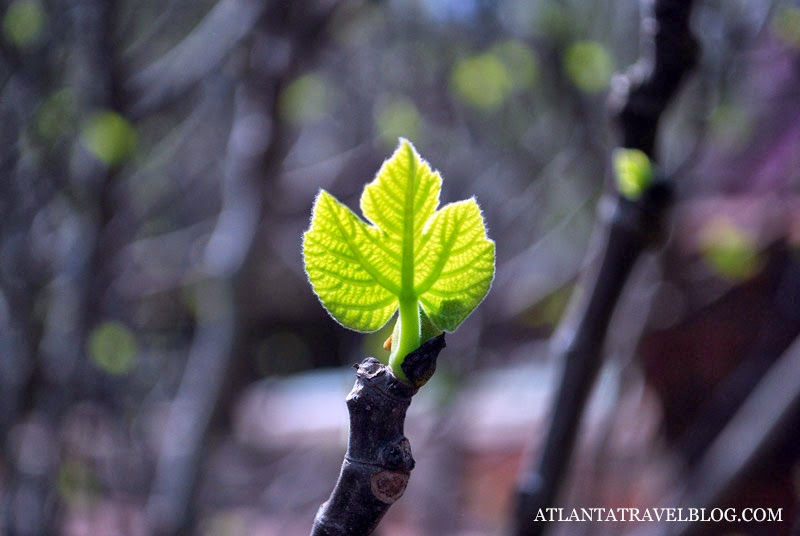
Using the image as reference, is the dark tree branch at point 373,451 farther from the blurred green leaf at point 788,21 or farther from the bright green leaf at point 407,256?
the blurred green leaf at point 788,21

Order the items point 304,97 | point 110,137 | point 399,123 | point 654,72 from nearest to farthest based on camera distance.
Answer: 1. point 654,72
2. point 110,137
3. point 304,97
4. point 399,123

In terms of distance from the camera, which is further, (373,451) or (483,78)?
(483,78)

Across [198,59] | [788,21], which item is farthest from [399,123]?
[788,21]

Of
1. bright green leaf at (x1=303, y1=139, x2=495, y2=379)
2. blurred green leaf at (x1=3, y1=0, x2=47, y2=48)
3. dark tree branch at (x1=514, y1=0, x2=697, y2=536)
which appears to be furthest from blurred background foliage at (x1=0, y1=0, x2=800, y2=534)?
bright green leaf at (x1=303, y1=139, x2=495, y2=379)

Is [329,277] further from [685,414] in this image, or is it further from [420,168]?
[685,414]

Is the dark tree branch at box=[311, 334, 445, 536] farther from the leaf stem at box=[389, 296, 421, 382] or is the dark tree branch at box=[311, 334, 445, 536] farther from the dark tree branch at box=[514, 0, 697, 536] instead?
the dark tree branch at box=[514, 0, 697, 536]

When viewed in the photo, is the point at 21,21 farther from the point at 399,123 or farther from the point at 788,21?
the point at 788,21

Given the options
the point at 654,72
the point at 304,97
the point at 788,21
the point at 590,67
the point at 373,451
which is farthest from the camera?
the point at 304,97
